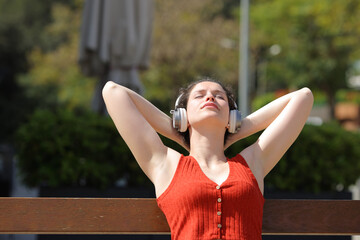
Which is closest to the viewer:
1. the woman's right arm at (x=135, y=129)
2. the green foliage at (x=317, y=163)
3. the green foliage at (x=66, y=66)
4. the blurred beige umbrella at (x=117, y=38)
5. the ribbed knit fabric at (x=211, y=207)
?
the ribbed knit fabric at (x=211, y=207)

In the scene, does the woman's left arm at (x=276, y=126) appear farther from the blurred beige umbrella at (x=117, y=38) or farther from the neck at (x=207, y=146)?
the blurred beige umbrella at (x=117, y=38)

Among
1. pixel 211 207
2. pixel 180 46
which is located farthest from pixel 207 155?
pixel 180 46

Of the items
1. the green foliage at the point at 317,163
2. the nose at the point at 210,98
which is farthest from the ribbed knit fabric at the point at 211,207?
the green foliage at the point at 317,163

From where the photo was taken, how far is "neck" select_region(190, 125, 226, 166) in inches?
120

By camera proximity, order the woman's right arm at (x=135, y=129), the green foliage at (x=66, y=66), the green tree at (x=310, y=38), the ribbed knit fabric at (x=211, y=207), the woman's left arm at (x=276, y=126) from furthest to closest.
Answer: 1. the green foliage at (x=66, y=66)
2. the green tree at (x=310, y=38)
3. the woman's left arm at (x=276, y=126)
4. the woman's right arm at (x=135, y=129)
5. the ribbed knit fabric at (x=211, y=207)

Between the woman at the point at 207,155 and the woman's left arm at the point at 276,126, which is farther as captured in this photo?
the woman's left arm at the point at 276,126

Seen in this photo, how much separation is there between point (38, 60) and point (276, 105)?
23.6 meters

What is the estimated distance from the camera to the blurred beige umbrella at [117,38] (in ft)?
24.7

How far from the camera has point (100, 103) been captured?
7926mm

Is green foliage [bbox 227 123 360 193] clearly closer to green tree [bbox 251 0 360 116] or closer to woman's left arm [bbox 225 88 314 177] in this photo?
woman's left arm [bbox 225 88 314 177]

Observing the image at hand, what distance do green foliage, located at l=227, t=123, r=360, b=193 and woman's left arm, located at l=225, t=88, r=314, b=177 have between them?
2768mm

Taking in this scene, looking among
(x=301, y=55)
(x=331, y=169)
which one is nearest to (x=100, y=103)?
(x=331, y=169)

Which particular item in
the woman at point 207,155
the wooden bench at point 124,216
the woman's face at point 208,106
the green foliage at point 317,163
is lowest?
the green foliage at point 317,163

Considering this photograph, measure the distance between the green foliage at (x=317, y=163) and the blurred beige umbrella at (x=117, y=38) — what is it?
2.40 meters
